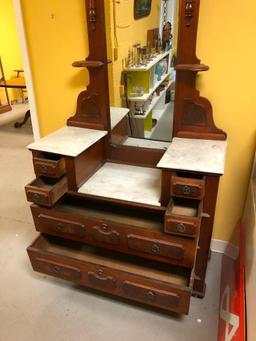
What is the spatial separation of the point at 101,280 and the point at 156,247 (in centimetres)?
33

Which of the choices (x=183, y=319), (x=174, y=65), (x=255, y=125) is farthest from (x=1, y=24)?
(x=183, y=319)

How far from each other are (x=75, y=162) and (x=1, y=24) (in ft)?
15.4

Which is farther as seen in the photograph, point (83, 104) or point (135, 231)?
point (83, 104)

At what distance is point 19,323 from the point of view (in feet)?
4.50

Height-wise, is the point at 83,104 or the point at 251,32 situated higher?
the point at 251,32

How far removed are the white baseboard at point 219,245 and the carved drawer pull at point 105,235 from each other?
2.53ft

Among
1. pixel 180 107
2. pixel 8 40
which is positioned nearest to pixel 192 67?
pixel 180 107

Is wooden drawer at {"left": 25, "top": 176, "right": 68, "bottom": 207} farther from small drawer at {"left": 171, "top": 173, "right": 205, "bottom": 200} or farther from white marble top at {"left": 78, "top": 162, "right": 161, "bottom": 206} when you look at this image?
small drawer at {"left": 171, "top": 173, "right": 205, "bottom": 200}

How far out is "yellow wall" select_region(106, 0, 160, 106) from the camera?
52.5 inches

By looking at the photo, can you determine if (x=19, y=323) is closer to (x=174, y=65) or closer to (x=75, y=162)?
(x=75, y=162)

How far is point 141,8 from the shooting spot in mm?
1337

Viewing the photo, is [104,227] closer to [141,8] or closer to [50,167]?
[50,167]

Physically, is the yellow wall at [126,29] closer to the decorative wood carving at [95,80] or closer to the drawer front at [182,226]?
the decorative wood carving at [95,80]

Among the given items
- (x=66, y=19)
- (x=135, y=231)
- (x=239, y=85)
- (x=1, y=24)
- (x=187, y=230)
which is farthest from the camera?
(x=1, y=24)
